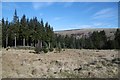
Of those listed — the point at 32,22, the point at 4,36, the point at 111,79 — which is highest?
the point at 32,22

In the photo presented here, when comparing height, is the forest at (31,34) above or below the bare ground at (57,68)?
above

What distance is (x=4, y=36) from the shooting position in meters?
86.5

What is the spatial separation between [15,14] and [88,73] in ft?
234

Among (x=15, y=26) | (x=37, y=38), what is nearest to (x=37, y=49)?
(x=15, y=26)

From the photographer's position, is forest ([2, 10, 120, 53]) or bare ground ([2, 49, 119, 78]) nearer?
bare ground ([2, 49, 119, 78])

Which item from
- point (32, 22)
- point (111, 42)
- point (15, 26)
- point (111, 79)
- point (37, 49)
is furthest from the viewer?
point (111, 42)

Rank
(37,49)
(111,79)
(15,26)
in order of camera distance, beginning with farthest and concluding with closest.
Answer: (15,26) → (37,49) → (111,79)

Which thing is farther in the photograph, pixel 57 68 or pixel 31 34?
pixel 31 34

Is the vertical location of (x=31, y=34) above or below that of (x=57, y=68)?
above

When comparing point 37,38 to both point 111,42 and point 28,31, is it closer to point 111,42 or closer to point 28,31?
point 28,31

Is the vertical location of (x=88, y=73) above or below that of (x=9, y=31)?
below

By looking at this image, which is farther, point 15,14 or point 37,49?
point 15,14

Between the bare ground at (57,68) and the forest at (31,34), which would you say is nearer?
the bare ground at (57,68)

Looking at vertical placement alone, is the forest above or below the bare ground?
above
